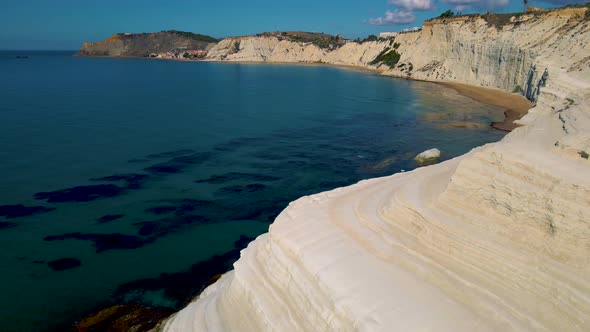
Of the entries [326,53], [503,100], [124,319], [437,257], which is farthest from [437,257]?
[326,53]

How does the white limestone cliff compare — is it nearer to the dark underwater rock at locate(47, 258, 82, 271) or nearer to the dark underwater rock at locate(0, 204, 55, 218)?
the dark underwater rock at locate(47, 258, 82, 271)

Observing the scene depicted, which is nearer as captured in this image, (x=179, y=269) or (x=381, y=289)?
(x=381, y=289)

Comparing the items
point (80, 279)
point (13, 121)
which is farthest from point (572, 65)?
point (13, 121)

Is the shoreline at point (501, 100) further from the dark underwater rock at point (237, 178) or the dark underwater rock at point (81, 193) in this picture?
the dark underwater rock at point (81, 193)

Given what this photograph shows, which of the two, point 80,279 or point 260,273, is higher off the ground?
point 260,273

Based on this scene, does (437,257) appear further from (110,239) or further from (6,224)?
(6,224)

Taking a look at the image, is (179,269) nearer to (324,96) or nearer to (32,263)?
(32,263)

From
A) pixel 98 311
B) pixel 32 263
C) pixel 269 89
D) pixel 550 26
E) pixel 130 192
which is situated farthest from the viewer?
pixel 269 89
